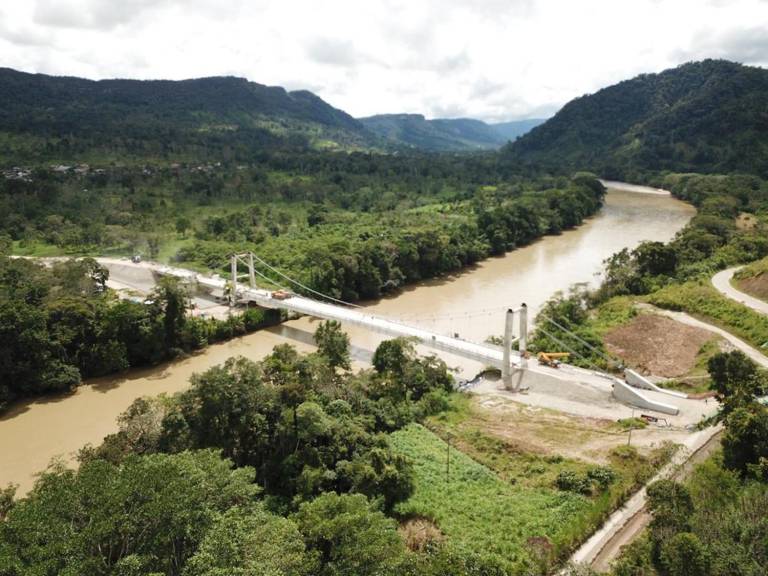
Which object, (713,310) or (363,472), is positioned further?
(713,310)

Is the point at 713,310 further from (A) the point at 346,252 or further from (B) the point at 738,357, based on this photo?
(A) the point at 346,252

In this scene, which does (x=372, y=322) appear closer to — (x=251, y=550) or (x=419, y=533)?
(x=419, y=533)

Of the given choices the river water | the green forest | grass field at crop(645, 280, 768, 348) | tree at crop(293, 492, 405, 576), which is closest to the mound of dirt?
the green forest

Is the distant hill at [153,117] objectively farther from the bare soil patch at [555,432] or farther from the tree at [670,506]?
the tree at [670,506]

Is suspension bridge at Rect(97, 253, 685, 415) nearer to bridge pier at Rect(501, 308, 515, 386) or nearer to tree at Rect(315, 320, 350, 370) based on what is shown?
bridge pier at Rect(501, 308, 515, 386)

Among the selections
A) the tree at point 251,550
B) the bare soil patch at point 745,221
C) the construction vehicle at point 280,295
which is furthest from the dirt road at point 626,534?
the bare soil patch at point 745,221

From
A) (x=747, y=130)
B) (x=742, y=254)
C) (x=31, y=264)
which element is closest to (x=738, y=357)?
(x=742, y=254)
